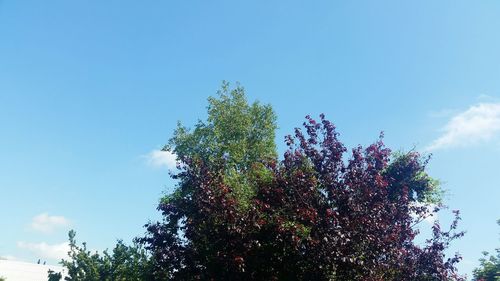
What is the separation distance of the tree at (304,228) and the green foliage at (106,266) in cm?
392

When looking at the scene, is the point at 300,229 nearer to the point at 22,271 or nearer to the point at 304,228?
the point at 304,228

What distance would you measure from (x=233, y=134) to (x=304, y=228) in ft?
46.2

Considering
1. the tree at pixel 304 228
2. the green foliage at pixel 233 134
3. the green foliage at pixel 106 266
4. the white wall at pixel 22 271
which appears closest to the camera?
the tree at pixel 304 228

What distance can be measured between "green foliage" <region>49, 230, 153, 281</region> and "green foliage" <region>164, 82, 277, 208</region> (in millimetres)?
7083

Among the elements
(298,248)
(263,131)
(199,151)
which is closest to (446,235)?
(298,248)

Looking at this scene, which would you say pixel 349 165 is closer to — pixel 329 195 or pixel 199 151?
pixel 329 195

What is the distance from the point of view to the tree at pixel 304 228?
11.1 m

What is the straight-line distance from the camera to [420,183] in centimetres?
2308

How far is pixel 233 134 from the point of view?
975 inches

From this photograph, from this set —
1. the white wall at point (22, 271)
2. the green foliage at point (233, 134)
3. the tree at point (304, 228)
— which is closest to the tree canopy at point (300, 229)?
the tree at point (304, 228)

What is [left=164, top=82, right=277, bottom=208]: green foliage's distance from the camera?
23688mm

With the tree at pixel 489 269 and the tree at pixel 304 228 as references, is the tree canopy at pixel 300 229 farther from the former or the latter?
the tree at pixel 489 269

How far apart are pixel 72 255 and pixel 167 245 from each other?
6.52 meters

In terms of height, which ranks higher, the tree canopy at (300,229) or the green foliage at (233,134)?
the green foliage at (233,134)
